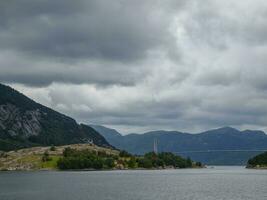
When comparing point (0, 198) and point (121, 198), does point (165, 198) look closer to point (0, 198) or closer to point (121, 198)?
point (121, 198)

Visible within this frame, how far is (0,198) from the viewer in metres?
138

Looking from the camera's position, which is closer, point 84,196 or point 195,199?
point 195,199

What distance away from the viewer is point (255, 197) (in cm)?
14100

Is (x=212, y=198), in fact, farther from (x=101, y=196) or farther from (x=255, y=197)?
(x=101, y=196)

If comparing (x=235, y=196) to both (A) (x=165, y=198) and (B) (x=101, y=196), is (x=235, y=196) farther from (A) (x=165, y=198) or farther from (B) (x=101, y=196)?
(B) (x=101, y=196)

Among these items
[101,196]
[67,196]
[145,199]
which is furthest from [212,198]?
[67,196]

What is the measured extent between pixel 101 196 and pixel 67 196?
32.4 feet

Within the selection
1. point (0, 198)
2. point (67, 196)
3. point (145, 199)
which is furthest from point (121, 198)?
point (0, 198)

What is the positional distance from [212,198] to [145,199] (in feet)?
61.1

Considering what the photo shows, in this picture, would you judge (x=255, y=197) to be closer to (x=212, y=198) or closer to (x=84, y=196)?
(x=212, y=198)

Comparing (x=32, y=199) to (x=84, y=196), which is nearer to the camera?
(x=32, y=199)

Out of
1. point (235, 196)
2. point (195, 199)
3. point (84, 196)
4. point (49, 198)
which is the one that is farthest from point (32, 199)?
point (235, 196)

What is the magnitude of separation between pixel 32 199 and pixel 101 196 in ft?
67.4

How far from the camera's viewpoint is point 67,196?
145m
